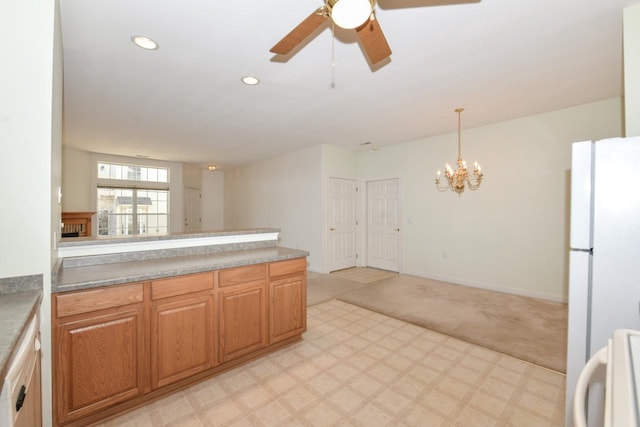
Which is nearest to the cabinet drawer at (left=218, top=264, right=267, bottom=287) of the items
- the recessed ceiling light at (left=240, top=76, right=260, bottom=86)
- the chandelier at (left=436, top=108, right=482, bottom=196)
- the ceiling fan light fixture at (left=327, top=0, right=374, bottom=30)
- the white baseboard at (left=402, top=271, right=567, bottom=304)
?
the ceiling fan light fixture at (left=327, top=0, right=374, bottom=30)

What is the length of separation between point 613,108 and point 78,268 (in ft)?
18.8

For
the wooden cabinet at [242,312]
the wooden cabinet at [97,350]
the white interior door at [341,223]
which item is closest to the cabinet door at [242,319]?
the wooden cabinet at [242,312]

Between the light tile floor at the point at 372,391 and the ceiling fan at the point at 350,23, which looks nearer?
the ceiling fan at the point at 350,23

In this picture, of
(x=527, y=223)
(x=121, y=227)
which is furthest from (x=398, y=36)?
(x=121, y=227)

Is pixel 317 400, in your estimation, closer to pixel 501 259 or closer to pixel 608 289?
pixel 608 289

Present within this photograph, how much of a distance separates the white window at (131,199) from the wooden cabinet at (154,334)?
5.51 metres

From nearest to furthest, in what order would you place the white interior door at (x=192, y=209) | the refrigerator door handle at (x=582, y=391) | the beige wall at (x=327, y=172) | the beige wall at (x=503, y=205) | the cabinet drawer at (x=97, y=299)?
1. the refrigerator door handle at (x=582, y=391)
2. the cabinet drawer at (x=97, y=299)
3. the beige wall at (x=503, y=205)
4. the beige wall at (x=327, y=172)
5. the white interior door at (x=192, y=209)

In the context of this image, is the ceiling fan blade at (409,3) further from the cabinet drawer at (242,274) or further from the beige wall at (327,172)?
the beige wall at (327,172)

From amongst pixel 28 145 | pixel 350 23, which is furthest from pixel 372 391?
pixel 28 145

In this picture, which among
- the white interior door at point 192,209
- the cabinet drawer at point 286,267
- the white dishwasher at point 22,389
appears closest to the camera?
the white dishwasher at point 22,389

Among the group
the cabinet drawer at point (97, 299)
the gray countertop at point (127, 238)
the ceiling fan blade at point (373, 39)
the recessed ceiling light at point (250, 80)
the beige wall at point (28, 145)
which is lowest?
the cabinet drawer at point (97, 299)

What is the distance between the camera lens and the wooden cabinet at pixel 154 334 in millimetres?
1541

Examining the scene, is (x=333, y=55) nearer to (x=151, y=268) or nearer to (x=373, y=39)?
(x=373, y=39)

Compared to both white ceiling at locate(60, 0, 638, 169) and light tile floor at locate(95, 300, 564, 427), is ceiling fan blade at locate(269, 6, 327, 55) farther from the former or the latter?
light tile floor at locate(95, 300, 564, 427)
